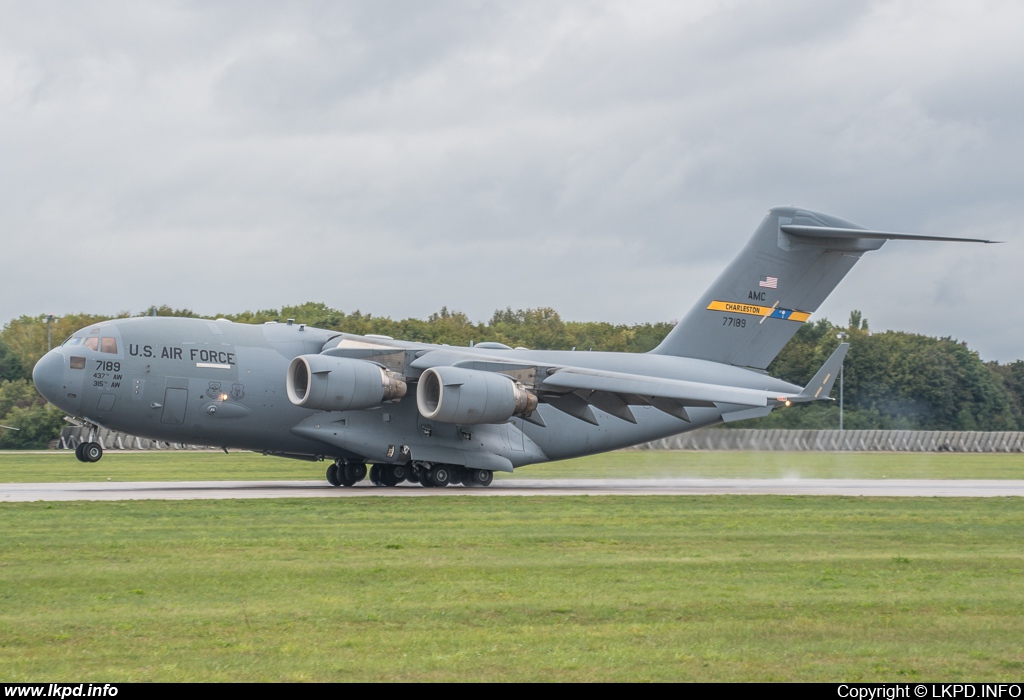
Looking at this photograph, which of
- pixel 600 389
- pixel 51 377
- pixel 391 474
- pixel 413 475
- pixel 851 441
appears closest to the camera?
pixel 51 377

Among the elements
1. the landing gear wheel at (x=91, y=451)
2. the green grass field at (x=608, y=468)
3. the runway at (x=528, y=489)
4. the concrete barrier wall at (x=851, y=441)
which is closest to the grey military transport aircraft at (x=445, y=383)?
the landing gear wheel at (x=91, y=451)

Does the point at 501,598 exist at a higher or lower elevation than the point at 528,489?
higher

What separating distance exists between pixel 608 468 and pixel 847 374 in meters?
29.0

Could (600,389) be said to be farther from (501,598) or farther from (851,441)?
(851,441)

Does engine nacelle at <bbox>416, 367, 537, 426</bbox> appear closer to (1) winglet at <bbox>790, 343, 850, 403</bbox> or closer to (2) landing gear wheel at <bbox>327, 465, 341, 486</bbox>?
(2) landing gear wheel at <bbox>327, 465, 341, 486</bbox>

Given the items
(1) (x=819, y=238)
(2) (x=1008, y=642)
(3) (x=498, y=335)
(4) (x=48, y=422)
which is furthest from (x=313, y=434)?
(3) (x=498, y=335)

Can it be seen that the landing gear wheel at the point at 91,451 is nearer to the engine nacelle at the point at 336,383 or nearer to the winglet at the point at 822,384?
the engine nacelle at the point at 336,383

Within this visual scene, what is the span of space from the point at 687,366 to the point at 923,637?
1723 cm

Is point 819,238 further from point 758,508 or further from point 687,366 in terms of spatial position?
point 758,508

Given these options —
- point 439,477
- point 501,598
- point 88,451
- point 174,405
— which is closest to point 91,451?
point 88,451

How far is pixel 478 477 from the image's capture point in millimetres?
23312

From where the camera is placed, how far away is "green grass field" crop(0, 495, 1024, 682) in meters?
6.92

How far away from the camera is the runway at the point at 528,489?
20016 mm

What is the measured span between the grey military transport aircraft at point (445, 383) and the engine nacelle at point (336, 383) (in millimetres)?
28
